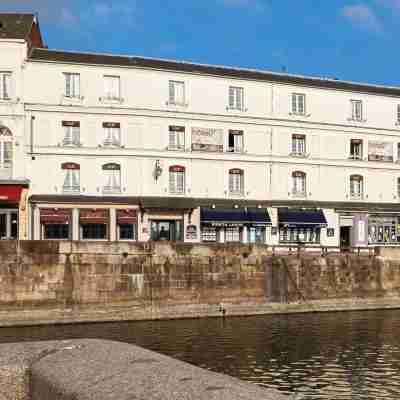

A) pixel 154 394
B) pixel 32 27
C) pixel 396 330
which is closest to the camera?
pixel 154 394

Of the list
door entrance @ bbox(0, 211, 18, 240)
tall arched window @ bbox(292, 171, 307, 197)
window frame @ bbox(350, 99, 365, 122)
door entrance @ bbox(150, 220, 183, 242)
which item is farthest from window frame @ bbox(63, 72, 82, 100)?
window frame @ bbox(350, 99, 365, 122)

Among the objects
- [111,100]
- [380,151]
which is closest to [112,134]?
[111,100]

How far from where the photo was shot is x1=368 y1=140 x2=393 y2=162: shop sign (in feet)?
171

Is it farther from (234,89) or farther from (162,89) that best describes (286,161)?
(162,89)

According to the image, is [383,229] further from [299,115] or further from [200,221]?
[200,221]

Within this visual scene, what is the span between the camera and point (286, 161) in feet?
162

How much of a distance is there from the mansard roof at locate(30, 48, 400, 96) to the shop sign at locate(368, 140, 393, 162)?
4.10 metres

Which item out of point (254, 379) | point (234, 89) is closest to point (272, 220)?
point (234, 89)

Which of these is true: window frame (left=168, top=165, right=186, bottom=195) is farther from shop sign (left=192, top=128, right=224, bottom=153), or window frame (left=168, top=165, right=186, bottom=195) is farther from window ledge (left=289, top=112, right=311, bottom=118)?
window ledge (left=289, top=112, right=311, bottom=118)

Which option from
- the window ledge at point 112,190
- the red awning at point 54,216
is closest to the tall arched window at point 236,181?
the window ledge at point 112,190

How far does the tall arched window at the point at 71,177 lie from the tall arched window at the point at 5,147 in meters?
3.56

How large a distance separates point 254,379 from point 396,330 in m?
13.1

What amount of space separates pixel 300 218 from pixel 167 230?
9826 mm

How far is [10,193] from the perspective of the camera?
142ft
